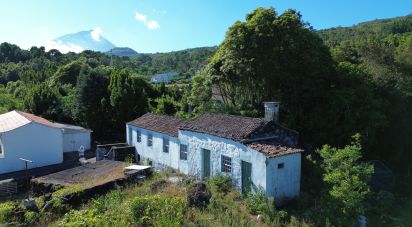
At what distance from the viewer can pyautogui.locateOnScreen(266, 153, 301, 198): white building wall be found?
14.6 metres

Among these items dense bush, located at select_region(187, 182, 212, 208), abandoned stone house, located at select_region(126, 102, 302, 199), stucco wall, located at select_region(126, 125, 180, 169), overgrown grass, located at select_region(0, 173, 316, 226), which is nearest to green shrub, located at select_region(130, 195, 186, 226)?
overgrown grass, located at select_region(0, 173, 316, 226)

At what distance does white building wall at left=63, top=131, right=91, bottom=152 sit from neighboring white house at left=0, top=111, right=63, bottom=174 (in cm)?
315

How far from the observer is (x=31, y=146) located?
24.5 m

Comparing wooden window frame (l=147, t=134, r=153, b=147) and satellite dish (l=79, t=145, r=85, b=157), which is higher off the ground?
wooden window frame (l=147, t=134, r=153, b=147)

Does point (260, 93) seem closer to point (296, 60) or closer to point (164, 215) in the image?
point (296, 60)

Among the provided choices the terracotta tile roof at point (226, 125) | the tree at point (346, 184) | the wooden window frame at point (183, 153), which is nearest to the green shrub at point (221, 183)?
the terracotta tile roof at point (226, 125)

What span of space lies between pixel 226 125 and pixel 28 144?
1472 cm

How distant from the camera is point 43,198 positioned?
15555 mm

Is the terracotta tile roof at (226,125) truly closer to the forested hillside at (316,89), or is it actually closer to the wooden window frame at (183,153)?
the wooden window frame at (183,153)

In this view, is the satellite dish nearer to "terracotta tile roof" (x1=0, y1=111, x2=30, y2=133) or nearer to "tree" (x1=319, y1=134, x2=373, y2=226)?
"terracotta tile roof" (x1=0, y1=111, x2=30, y2=133)

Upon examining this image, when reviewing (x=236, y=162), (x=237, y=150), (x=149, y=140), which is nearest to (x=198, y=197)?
(x=236, y=162)

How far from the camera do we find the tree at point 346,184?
43.5 ft

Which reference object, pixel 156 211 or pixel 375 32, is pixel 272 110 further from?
pixel 375 32

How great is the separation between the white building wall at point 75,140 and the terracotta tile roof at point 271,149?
60.3 ft
